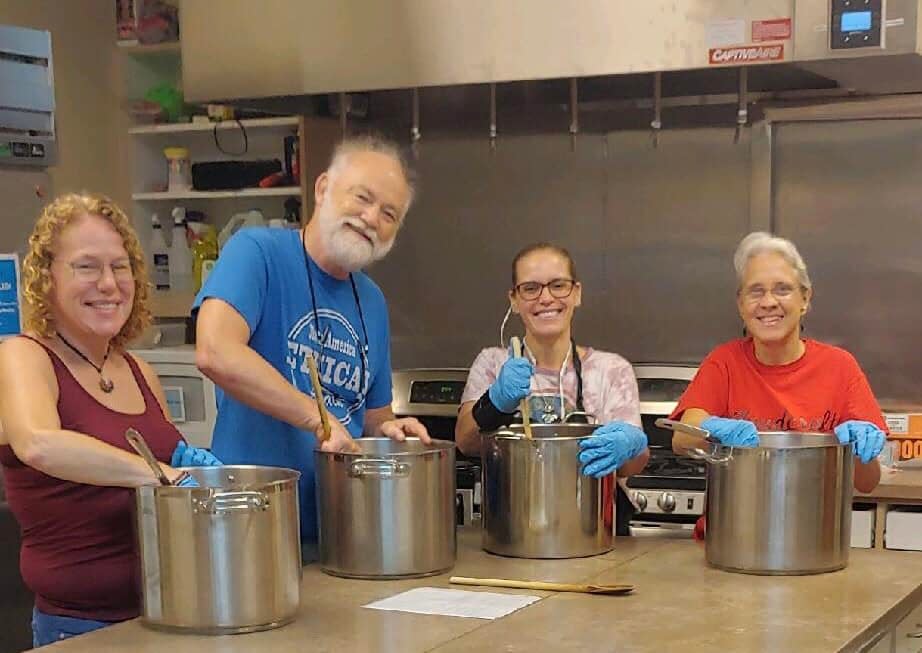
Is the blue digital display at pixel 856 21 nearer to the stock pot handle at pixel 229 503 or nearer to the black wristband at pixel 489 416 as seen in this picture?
the black wristband at pixel 489 416

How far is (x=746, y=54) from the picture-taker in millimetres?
2457

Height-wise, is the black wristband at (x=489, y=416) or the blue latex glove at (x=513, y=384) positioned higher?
the blue latex glove at (x=513, y=384)

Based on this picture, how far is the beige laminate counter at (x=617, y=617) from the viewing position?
4.80ft

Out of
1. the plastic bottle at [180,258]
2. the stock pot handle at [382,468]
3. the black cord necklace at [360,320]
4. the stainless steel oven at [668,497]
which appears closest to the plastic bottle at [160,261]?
the plastic bottle at [180,258]

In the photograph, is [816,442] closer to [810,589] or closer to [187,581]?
[810,589]

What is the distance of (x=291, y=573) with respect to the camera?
156 cm

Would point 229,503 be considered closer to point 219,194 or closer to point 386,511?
point 386,511

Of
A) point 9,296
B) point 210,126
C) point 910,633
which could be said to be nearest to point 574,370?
point 910,633

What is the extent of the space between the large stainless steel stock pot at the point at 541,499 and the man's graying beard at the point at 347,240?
0.37 meters

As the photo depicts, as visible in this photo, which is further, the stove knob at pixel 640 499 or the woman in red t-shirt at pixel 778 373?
the stove knob at pixel 640 499

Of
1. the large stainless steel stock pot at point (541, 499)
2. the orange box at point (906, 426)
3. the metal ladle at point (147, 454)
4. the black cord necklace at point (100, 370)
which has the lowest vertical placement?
the orange box at point (906, 426)

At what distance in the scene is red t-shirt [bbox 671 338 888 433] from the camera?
7.23 feet

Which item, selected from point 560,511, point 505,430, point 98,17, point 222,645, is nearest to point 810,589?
point 560,511

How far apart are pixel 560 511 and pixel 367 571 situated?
0.31 m
